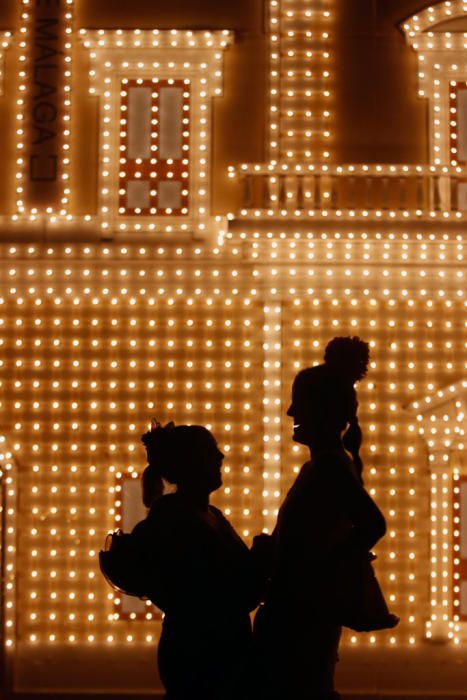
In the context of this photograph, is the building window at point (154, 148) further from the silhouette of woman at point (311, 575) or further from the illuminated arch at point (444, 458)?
the silhouette of woman at point (311, 575)

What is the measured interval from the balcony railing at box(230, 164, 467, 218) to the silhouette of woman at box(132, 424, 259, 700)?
625 centimetres

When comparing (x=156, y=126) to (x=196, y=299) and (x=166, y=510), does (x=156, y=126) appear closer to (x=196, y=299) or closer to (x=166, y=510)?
(x=196, y=299)

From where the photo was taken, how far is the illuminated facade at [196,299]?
29.8ft

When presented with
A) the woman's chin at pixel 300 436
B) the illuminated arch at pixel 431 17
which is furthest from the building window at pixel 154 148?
the woman's chin at pixel 300 436

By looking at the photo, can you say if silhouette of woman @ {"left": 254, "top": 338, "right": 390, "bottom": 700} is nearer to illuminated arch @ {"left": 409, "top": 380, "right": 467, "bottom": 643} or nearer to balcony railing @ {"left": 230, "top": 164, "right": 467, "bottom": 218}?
illuminated arch @ {"left": 409, "top": 380, "right": 467, "bottom": 643}

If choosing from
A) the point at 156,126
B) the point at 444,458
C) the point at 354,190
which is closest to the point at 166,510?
the point at 444,458

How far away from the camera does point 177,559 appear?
127 inches

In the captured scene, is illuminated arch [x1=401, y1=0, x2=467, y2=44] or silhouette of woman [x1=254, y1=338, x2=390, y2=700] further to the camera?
illuminated arch [x1=401, y1=0, x2=467, y2=44]

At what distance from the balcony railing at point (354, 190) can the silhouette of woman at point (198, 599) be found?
6253 mm

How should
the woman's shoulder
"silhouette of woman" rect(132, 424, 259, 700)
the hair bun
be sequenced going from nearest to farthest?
"silhouette of woman" rect(132, 424, 259, 700) < the woman's shoulder < the hair bun

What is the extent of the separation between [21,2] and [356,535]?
839cm

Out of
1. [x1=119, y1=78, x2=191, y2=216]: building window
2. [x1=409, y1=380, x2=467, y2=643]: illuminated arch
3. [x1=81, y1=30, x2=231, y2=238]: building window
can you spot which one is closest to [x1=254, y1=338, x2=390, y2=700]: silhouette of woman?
[x1=409, y1=380, x2=467, y2=643]: illuminated arch

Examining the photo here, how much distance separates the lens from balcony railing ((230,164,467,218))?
920 cm

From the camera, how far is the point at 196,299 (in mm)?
9383
